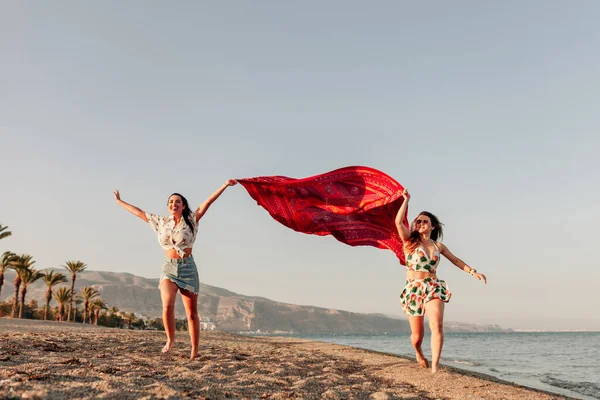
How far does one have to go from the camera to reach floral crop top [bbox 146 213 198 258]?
7246 millimetres

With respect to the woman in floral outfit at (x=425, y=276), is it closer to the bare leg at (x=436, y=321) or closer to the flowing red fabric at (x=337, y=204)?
the bare leg at (x=436, y=321)

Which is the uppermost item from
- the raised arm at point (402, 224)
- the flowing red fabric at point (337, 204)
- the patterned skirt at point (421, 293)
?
the flowing red fabric at point (337, 204)

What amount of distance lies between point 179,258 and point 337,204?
3.48 metres

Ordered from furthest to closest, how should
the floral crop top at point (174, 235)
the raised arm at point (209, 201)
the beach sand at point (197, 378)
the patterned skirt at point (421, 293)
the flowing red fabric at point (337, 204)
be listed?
the flowing red fabric at point (337, 204) → the raised arm at point (209, 201) → the floral crop top at point (174, 235) → the patterned skirt at point (421, 293) → the beach sand at point (197, 378)

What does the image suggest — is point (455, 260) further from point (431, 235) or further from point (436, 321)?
point (436, 321)

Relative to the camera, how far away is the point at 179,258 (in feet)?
23.7

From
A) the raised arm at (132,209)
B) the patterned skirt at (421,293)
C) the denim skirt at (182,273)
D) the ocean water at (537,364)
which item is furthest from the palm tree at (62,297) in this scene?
the patterned skirt at (421,293)

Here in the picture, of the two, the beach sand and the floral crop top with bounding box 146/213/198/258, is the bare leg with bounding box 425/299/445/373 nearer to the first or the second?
the beach sand

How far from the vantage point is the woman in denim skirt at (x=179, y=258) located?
7160mm

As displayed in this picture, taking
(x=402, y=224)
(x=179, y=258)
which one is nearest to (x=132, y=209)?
(x=179, y=258)

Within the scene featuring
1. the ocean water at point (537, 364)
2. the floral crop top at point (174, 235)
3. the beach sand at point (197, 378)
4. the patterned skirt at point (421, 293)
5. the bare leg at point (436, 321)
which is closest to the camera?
the beach sand at point (197, 378)

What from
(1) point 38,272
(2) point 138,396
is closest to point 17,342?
(2) point 138,396

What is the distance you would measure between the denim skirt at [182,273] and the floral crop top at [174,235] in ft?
0.44

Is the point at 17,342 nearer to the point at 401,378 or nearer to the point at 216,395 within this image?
the point at 216,395
